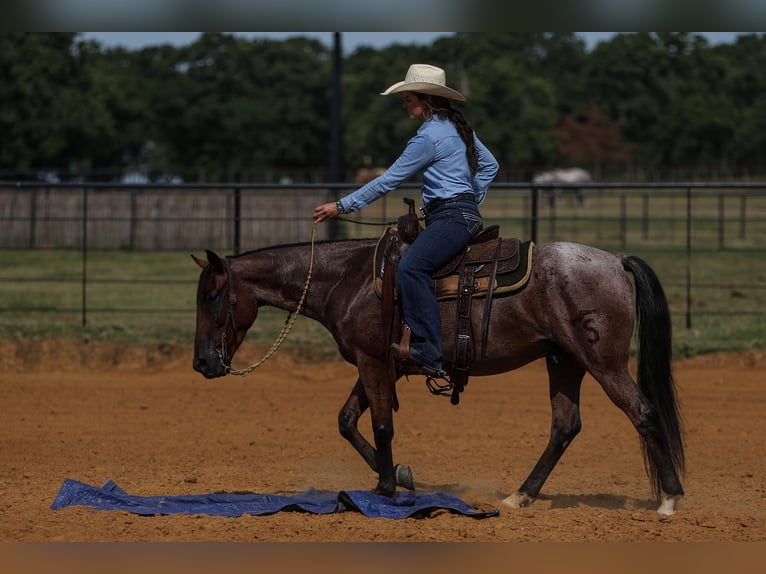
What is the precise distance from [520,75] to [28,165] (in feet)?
79.8

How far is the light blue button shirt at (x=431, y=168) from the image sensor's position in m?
5.82

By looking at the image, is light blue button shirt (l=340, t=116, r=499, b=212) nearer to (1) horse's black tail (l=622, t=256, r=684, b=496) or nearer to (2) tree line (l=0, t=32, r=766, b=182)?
(1) horse's black tail (l=622, t=256, r=684, b=496)

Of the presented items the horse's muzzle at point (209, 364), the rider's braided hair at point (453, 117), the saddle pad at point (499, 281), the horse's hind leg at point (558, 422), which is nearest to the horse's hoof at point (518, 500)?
the horse's hind leg at point (558, 422)

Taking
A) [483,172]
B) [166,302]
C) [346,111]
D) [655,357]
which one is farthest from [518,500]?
[346,111]

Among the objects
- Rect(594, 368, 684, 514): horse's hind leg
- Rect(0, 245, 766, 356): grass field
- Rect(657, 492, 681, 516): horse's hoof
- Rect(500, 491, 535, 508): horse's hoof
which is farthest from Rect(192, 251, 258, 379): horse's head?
Rect(0, 245, 766, 356): grass field

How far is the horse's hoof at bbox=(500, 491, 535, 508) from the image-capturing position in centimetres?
630

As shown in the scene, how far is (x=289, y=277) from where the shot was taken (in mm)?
6367

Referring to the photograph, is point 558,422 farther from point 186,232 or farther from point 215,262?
point 186,232

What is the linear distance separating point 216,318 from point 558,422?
2.11 metres

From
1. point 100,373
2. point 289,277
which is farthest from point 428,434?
point 100,373

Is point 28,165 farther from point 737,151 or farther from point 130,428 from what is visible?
point 130,428

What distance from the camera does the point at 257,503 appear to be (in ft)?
20.3

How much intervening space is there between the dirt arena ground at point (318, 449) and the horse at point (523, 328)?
475mm

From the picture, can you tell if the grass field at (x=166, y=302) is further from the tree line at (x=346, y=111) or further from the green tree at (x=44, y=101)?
the green tree at (x=44, y=101)
